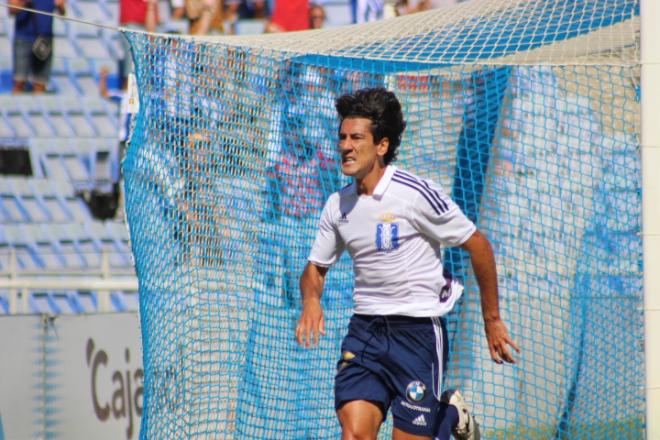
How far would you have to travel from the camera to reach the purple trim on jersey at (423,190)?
443 cm

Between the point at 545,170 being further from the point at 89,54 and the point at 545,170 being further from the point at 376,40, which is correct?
the point at 89,54

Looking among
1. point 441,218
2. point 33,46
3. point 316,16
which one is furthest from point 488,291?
point 316,16

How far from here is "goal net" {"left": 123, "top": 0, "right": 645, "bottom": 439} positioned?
563 cm

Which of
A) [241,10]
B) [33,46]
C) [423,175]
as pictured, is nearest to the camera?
[423,175]

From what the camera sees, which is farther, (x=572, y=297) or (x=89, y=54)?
(x=89, y=54)

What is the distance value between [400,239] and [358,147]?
433 millimetres

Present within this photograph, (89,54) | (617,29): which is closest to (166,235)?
(617,29)

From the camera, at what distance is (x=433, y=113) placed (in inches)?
259

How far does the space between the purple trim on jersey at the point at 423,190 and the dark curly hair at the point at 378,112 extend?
141mm

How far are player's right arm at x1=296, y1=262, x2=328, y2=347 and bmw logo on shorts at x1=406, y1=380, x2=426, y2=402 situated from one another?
450mm

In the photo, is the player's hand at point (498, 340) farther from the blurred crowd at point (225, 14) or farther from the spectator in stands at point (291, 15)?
the spectator in stands at point (291, 15)

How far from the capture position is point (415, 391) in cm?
451

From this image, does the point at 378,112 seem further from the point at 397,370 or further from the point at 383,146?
the point at 397,370

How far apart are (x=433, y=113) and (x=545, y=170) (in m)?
0.78
